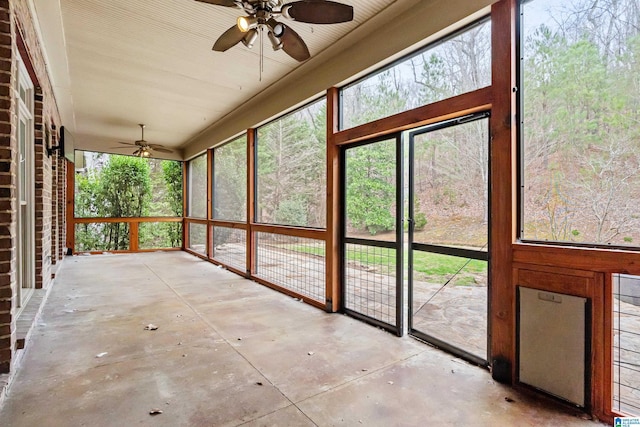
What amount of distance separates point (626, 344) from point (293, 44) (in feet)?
9.86

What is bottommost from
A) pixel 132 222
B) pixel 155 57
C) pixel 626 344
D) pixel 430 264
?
pixel 626 344

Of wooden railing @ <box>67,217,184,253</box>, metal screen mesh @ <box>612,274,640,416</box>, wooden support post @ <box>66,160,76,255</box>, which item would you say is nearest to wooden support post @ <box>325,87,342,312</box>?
metal screen mesh @ <box>612,274,640,416</box>

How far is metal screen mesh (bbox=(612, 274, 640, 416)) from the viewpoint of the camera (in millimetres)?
1959

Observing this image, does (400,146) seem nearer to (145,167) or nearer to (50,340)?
(50,340)

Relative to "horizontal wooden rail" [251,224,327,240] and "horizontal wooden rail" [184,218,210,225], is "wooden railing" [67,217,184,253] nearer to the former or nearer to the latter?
"horizontal wooden rail" [184,218,210,225]

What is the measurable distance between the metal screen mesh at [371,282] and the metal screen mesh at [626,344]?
5.64 ft

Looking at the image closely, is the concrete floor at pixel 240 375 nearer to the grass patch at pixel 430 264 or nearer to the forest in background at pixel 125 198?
the grass patch at pixel 430 264

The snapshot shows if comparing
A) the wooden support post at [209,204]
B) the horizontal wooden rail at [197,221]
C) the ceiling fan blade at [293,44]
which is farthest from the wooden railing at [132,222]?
the ceiling fan blade at [293,44]

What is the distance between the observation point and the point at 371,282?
3.72m

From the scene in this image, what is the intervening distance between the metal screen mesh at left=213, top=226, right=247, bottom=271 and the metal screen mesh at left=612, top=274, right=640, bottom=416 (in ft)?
17.1

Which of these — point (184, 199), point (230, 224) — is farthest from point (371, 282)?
point (184, 199)

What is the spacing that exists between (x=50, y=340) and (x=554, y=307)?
13.5ft

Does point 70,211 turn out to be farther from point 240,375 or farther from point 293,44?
point 293,44

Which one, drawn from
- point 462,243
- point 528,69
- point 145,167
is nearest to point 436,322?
point 462,243
